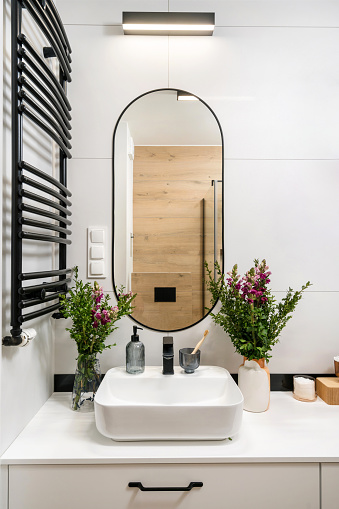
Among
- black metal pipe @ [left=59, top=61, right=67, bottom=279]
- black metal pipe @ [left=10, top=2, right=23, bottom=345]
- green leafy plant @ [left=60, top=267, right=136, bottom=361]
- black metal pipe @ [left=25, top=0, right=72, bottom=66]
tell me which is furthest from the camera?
black metal pipe @ [left=59, top=61, right=67, bottom=279]

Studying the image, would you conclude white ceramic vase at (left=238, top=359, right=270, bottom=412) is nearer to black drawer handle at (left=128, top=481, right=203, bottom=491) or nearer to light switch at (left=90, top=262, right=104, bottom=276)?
black drawer handle at (left=128, top=481, right=203, bottom=491)

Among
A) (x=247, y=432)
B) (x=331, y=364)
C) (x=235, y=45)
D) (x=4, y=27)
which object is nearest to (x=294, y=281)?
(x=331, y=364)

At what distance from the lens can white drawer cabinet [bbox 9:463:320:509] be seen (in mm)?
905

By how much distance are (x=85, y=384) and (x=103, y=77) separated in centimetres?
123

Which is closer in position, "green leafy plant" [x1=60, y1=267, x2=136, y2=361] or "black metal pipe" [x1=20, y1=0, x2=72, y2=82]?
"black metal pipe" [x1=20, y1=0, x2=72, y2=82]

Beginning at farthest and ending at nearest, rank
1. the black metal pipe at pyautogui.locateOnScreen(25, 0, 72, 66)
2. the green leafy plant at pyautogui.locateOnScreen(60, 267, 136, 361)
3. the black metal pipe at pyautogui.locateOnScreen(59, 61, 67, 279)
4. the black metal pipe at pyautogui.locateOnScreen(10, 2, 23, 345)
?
the black metal pipe at pyautogui.locateOnScreen(59, 61, 67, 279)
the green leafy plant at pyautogui.locateOnScreen(60, 267, 136, 361)
the black metal pipe at pyautogui.locateOnScreen(25, 0, 72, 66)
the black metal pipe at pyautogui.locateOnScreen(10, 2, 23, 345)

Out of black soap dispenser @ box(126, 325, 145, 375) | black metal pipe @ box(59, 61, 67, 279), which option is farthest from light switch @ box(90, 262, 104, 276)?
black soap dispenser @ box(126, 325, 145, 375)

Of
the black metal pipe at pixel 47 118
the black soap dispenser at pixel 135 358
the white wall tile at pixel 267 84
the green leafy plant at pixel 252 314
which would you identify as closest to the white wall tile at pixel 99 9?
the white wall tile at pixel 267 84

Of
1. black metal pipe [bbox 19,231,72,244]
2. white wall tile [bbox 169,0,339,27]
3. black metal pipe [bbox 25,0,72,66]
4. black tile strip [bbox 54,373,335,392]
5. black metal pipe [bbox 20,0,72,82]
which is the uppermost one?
white wall tile [bbox 169,0,339,27]

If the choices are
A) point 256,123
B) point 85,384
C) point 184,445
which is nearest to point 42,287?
point 85,384

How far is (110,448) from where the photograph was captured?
37.2 inches

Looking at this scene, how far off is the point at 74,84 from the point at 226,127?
66cm

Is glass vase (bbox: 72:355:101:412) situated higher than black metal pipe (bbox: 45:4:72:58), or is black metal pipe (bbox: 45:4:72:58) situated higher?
black metal pipe (bbox: 45:4:72:58)

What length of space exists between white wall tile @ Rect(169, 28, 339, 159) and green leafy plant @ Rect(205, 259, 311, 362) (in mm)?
546
